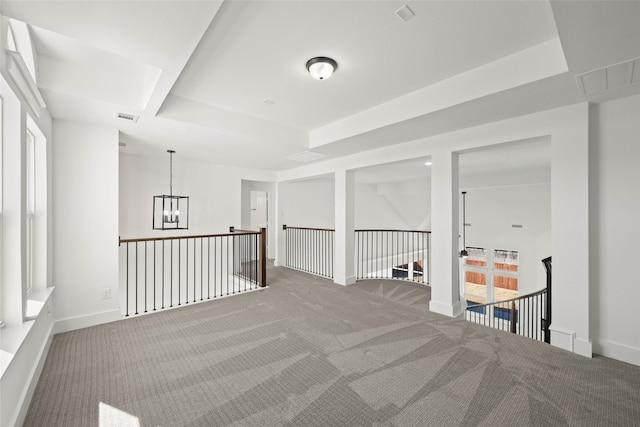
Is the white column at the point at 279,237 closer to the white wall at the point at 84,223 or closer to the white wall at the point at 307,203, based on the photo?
the white wall at the point at 307,203

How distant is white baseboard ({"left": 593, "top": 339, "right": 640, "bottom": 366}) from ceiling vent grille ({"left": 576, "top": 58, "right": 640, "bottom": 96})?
2.42 meters

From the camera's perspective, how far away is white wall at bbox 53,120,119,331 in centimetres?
320

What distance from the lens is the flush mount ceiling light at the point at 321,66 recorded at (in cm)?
238

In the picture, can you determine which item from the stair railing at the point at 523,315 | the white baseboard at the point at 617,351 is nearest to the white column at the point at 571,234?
the white baseboard at the point at 617,351

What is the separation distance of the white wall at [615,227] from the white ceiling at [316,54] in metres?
0.30

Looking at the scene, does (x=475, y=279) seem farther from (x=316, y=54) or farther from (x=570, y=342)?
(x=316, y=54)

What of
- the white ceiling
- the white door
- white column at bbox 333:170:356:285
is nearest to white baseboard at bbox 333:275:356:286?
white column at bbox 333:170:356:285

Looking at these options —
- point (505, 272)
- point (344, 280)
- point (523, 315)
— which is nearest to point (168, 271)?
point (344, 280)

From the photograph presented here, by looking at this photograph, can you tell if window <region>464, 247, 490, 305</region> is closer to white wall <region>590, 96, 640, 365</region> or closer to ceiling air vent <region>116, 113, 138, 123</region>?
white wall <region>590, 96, 640, 365</region>

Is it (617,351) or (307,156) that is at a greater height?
(307,156)

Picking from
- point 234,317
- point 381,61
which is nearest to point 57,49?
point 381,61

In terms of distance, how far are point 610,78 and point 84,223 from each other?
555 cm

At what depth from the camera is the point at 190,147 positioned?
4551 millimetres

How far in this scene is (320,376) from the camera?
7.62 ft
